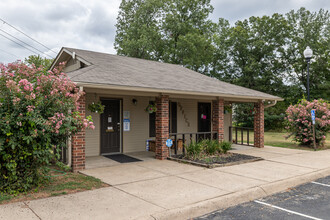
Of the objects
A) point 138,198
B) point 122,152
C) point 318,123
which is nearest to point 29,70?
point 138,198

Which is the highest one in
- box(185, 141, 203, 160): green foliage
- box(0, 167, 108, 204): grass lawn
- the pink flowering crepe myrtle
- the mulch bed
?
the pink flowering crepe myrtle

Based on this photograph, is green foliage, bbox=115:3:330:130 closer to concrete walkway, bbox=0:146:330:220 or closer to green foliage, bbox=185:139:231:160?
green foliage, bbox=185:139:231:160

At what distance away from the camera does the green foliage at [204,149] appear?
9.33 meters

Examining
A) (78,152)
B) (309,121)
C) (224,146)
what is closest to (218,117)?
(224,146)

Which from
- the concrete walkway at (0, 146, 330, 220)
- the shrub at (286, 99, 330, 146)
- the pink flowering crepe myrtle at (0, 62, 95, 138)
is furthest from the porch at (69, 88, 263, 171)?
the pink flowering crepe myrtle at (0, 62, 95, 138)

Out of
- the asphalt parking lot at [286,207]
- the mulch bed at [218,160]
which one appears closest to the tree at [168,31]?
the mulch bed at [218,160]

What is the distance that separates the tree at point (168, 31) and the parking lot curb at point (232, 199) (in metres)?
22.1

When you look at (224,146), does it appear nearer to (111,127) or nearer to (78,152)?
(111,127)

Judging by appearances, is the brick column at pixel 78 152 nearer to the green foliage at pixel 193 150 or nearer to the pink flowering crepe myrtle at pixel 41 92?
the pink flowering crepe myrtle at pixel 41 92

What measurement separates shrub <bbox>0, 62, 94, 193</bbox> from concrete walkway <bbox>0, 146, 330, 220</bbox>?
2.78ft

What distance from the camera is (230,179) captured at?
6.62 metres

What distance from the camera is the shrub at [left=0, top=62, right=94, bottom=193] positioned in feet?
16.4

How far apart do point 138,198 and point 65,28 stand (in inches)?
704

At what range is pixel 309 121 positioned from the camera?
42.0ft
